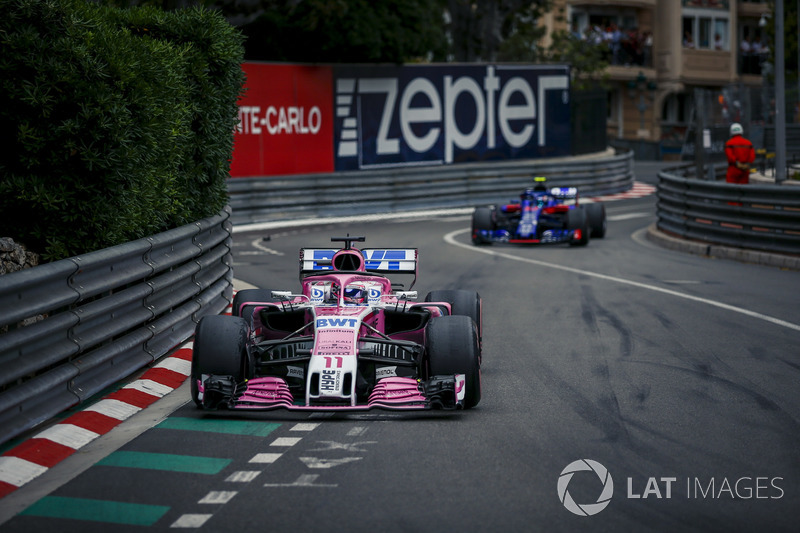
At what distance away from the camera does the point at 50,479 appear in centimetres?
689

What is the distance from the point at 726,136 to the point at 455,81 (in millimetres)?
7485

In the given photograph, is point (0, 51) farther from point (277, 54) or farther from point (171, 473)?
point (277, 54)

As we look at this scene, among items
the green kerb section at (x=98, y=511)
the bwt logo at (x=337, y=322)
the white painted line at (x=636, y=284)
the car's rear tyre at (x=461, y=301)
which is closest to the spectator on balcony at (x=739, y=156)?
the white painted line at (x=636, y=284)

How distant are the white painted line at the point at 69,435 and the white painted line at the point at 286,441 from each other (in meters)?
1.22

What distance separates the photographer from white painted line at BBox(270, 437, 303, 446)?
297 inches

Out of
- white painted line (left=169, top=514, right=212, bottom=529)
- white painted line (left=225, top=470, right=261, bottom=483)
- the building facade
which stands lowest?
white painted line (left=169, top=514, right=212, bottom=529)

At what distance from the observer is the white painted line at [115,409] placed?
8.55m

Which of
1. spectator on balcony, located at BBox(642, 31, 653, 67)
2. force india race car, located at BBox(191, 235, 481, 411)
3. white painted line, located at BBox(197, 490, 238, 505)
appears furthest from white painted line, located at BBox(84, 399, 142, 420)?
spectator on balcony, located at BBox(642, 31, 653, 67)

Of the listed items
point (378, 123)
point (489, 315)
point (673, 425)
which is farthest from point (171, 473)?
point (378, 123)

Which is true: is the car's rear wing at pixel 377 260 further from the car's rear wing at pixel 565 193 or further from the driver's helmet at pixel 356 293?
the car's rear wing at pixel 565 193

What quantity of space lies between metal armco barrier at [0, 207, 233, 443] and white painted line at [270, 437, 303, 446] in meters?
1.52

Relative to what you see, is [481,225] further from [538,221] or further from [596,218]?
[596,218]

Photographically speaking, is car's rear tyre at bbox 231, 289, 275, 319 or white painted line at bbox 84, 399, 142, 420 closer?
white painted line at bbox 84, 399, 142, 420

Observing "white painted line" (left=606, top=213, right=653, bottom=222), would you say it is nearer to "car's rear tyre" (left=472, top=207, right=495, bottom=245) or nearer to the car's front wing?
"car's rear tyre" (left=472, top=207, right=495, bottom=245)
